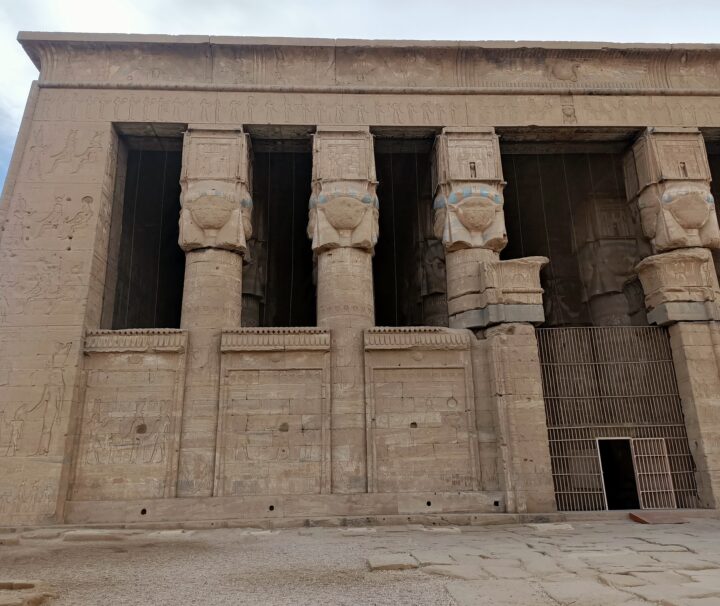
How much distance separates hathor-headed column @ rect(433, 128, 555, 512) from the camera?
923 centimetres

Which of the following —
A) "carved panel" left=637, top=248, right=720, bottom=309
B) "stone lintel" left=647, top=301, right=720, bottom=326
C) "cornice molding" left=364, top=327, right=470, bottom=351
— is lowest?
"cornice molding" left=364, top=327, right=470, bottom=351

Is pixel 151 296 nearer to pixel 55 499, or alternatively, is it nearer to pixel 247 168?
pixel 247 168

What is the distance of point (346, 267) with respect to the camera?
34.2ft

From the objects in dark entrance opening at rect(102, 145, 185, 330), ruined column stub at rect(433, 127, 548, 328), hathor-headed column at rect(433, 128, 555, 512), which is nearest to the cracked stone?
hathor-headed column at rect(433, 128, 555, 512)

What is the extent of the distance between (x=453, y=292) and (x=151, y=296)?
871 centimetres

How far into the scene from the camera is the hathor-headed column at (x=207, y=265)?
9273 mm

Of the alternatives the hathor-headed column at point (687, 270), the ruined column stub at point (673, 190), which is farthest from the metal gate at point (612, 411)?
the ruined column stub at point (673, 190)

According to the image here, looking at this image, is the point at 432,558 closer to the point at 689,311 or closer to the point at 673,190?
the point at 689,311

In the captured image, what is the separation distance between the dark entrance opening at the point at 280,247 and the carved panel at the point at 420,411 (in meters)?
4.98

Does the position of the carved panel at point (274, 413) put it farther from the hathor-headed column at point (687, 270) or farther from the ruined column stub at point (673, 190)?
the ruined column stub at point (673, 190)

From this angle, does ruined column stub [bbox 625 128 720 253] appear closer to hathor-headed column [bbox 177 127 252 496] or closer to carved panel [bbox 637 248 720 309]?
carved panel [bbox 637 248 720 309]

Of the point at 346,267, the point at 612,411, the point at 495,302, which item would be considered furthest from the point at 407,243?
the point at 612,411

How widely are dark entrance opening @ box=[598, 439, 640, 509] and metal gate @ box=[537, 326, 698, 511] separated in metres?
2.76

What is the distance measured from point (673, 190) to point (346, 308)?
7.28m
